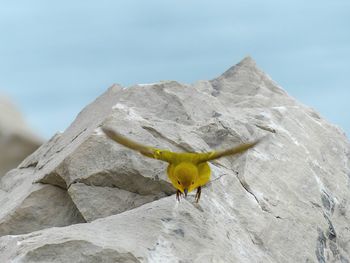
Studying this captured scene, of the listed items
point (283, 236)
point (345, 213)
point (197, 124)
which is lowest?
point (345, 213)

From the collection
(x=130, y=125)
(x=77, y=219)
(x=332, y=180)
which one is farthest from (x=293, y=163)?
(x=77, y=219)

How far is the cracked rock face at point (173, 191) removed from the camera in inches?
253

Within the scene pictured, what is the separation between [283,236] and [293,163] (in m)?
1.72

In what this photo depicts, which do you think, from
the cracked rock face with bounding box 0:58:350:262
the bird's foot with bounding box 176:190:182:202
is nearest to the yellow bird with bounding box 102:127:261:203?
the bird's foot with bounding box 176:190:182:202

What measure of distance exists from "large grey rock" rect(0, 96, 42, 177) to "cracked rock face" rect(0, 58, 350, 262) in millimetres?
559

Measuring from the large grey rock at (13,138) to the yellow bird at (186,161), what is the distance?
198 inches

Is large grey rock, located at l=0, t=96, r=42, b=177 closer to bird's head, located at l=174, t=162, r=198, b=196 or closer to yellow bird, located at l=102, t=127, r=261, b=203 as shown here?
yellow bird, located at l=102, t=127, r=261, b=203

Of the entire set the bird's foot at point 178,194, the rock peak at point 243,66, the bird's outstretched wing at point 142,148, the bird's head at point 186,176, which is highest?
the bird's outstretched wing at point 142,148

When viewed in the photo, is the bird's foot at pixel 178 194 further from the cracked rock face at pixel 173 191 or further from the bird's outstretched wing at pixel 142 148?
the bird's outstretched wing at pixel 142 148

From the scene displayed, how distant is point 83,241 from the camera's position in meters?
6.02

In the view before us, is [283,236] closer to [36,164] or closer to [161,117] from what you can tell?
[161,117]

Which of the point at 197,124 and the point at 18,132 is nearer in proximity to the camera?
the point at 197,124

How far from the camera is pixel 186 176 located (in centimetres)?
655

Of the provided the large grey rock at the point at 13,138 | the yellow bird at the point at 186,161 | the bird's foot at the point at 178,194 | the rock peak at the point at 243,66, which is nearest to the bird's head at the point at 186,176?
the yellow bird at the point at 186,161
